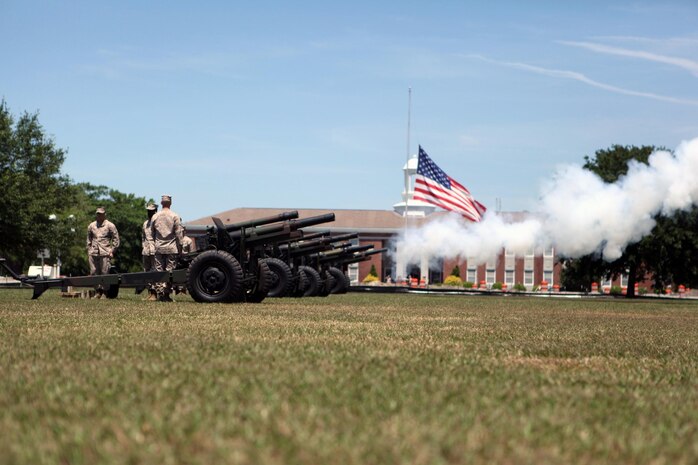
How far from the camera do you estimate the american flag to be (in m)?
48.0

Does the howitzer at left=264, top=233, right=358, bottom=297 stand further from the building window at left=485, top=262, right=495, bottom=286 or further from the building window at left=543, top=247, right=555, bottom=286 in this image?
the building window at left=485, top=262, right=495, bottom=286

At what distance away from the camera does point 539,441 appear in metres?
5.20

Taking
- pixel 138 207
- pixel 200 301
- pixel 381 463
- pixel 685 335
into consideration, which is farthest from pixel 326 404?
pixel 138 207

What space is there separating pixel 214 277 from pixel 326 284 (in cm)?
1562

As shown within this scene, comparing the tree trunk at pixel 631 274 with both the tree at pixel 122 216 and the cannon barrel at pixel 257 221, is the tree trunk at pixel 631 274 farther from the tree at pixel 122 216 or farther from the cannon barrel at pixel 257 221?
the tree at pixel 122 216

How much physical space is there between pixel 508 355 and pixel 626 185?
36.8 meters

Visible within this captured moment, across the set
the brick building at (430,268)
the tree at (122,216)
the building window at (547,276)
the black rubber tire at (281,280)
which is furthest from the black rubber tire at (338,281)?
the building window at (547,276)

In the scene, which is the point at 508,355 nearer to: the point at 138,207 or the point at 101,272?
the point at 101,272

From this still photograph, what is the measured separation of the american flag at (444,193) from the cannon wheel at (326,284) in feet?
27.7

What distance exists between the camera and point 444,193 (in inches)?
1916

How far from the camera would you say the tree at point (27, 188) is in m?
51.2

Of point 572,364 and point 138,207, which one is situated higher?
point 138,207

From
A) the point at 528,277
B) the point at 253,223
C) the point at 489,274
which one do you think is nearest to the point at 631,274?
the point at 253,223

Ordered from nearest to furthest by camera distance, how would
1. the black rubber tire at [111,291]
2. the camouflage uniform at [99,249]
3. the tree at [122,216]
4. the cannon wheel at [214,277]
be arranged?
the cannon wheel at [214,277] → the black rubber tire at [111,291] → the camouflage uniform at [99,249] → the tree at [122,216]
